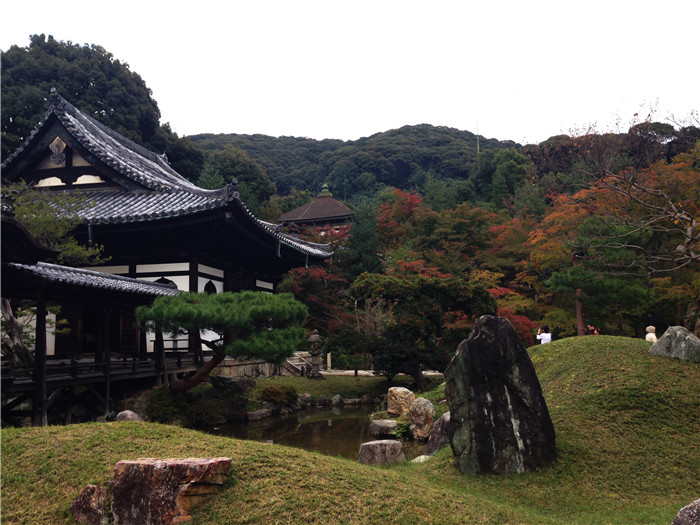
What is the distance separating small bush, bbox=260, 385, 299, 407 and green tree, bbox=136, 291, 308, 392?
4.30 m

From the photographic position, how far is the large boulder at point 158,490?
5.48 m

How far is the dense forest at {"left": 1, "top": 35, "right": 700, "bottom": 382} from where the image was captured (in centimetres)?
1702

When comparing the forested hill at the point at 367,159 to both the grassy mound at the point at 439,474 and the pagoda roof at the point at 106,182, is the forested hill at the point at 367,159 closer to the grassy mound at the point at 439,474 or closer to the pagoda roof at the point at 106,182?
the pagoda roof at the point at 106,182

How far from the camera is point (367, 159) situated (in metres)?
76.6

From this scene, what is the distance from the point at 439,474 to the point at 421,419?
4402mm

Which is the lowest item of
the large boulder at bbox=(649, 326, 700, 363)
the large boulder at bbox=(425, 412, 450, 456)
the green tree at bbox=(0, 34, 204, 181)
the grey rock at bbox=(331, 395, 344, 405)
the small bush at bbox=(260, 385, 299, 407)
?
the grey rock at bbox=(331, 395, 344, 405)

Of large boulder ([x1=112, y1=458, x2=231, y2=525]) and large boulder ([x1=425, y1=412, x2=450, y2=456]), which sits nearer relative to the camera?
large boulder ([x1=112, y1=458, x2=231, y2=525])

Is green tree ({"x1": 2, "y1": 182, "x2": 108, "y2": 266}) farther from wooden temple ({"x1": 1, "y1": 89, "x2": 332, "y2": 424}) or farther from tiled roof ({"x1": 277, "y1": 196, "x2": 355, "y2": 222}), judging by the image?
tiled roof ({"x1": 277, "y1": 196, "x2": 355, "y2": 222})

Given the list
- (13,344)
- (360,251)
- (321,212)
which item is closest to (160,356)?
(13,344)

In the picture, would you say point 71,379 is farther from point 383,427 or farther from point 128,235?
point 383,427

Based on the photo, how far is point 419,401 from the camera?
1320 centimetres

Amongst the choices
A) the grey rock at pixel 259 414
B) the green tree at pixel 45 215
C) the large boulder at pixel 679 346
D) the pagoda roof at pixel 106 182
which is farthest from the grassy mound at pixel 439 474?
the pagoda roof at pixel 106 182

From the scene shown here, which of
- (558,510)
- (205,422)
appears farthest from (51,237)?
(558,510)

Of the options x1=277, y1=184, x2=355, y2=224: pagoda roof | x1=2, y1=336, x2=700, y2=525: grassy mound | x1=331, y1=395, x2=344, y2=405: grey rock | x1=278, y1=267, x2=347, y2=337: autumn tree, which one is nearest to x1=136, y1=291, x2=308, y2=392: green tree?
x1=2, y1=336, x2=700, y2=525: grassy mound
